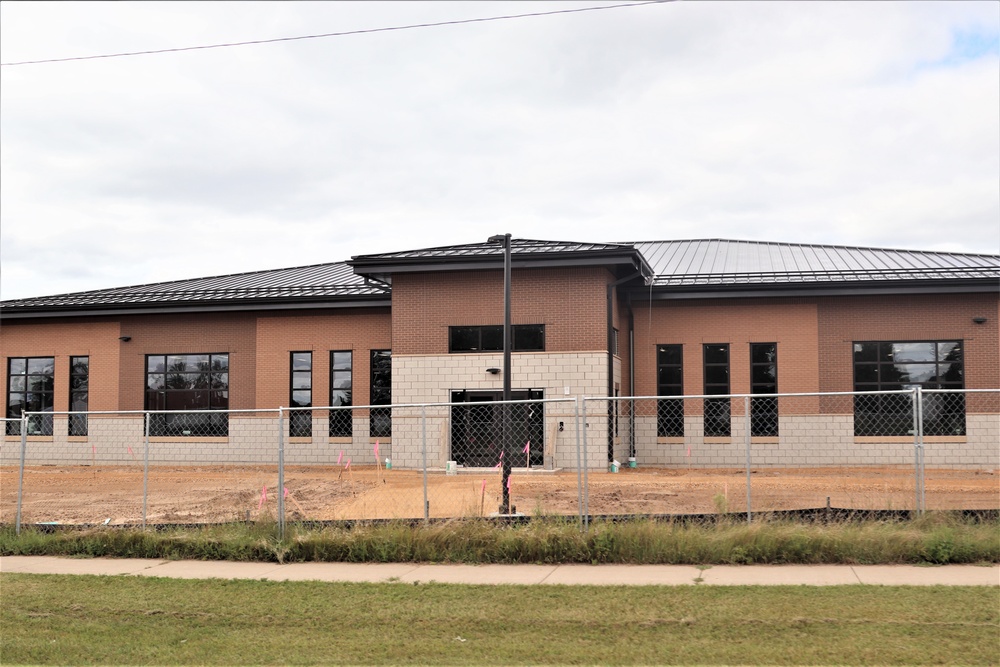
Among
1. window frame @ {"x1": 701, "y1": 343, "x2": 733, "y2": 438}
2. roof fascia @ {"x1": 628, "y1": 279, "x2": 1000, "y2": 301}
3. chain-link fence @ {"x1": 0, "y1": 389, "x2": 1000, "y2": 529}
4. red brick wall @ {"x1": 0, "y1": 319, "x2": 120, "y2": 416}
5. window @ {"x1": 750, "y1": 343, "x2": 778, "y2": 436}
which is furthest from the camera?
red brick wall @ {"x1": 0, "y1": 319, "x2": 120, "y2": 416}

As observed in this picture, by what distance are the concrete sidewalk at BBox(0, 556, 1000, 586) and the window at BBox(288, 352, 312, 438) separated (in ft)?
55.3

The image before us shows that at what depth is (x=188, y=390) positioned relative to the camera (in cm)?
2998

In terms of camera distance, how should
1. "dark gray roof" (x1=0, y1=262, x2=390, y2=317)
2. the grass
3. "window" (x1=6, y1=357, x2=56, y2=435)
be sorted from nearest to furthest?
1. the grass
2. "dark gray roof" (x1=0, y1=262, x2=390, y2=317)
3. "window" (x1=6, y1=357, x2=56, y2=435)

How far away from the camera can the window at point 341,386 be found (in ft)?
93.6

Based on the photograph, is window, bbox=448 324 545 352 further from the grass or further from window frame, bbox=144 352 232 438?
the grass

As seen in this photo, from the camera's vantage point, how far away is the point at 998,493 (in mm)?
18297

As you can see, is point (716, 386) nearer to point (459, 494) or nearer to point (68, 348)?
point (459, 494)

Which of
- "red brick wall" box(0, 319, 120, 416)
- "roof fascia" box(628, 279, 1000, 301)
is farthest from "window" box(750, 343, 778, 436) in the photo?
"red brick wall" box(0, 319, 120, 416)

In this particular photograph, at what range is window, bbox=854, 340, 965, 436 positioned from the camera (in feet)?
84.0

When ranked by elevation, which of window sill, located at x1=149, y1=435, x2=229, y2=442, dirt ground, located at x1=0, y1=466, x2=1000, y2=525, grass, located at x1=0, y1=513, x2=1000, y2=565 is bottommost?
dirt ground, located at x1=0, y1=466, x2=1000, y2=525

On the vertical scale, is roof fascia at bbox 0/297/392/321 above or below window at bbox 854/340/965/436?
above

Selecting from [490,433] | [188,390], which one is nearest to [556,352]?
[490,433]

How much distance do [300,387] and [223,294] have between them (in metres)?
4.23

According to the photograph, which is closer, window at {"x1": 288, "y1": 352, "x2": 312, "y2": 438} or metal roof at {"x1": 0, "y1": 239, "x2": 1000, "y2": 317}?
metal roof at {"x1": 0, "y1": 239, "x2": 1000, "y2": 317}
